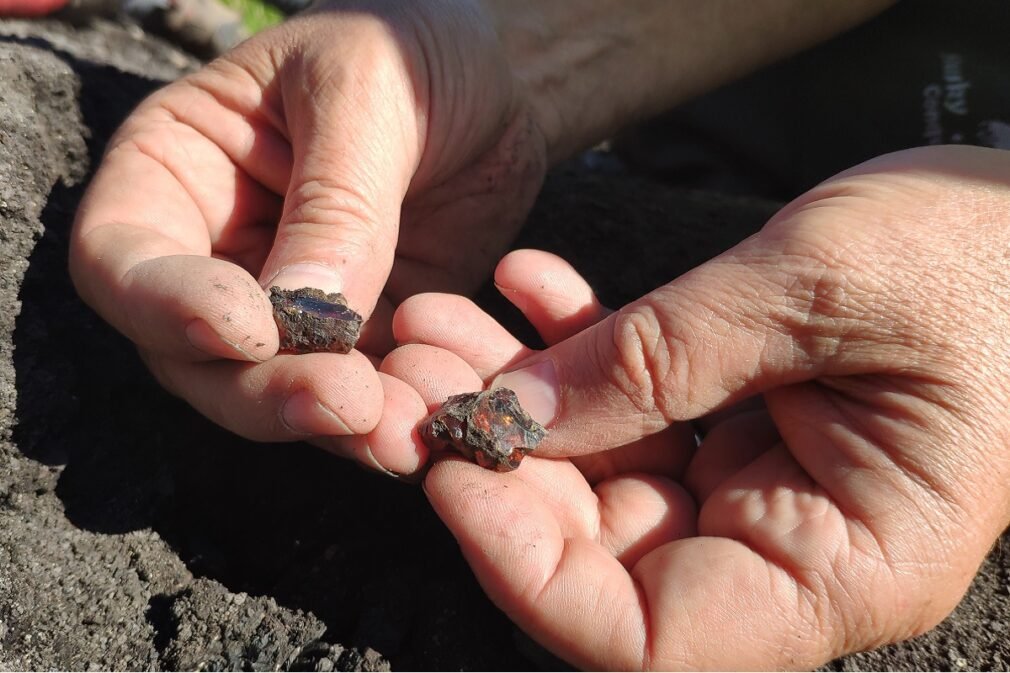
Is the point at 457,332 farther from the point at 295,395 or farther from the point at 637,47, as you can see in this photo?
the point at 637,47

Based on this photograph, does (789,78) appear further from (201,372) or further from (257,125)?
(201,372)

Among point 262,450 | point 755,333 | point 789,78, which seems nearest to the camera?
point 755,333

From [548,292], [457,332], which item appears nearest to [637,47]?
[548,292]

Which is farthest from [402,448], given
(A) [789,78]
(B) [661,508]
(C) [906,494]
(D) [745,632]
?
(A) [789,78]

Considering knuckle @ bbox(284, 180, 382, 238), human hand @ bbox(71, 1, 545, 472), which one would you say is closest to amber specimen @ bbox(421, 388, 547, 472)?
human hand @ bbox(71, 1, 545, 472)

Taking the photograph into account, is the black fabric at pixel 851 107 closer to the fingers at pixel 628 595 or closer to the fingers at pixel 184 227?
the fingers at pixel 628 595
